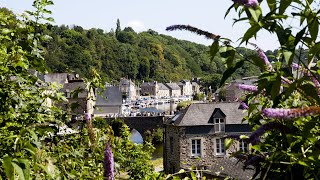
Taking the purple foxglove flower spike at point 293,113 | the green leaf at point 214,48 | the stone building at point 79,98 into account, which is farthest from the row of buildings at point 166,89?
the purple foxglove flower spike at point 293,113

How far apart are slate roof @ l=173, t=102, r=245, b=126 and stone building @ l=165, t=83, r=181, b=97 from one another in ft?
364

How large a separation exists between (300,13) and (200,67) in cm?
17455

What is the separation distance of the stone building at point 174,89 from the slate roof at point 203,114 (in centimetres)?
11091

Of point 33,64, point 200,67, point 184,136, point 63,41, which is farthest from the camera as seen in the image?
point 200,67

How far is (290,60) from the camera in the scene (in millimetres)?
1557

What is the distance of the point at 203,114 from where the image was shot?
961 inches

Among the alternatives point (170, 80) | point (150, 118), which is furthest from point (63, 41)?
point (150, 118)

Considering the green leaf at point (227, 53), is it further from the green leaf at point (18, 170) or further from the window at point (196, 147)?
the window at point (196, 147)

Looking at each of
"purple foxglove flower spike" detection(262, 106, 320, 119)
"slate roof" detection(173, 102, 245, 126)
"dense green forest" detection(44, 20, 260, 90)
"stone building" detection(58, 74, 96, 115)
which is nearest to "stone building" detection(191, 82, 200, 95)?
"dense green forest" detection(44, 20, 260, 90)

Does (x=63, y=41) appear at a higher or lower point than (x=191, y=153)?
higher

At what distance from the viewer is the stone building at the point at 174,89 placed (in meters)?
137

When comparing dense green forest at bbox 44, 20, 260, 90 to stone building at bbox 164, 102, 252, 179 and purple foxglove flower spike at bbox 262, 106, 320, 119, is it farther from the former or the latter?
purple foxglove flower spike at bbox 262, 106, 320, 119

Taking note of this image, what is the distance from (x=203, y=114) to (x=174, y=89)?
113 meters

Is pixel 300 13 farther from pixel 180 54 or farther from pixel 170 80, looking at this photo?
pixel 180 54
